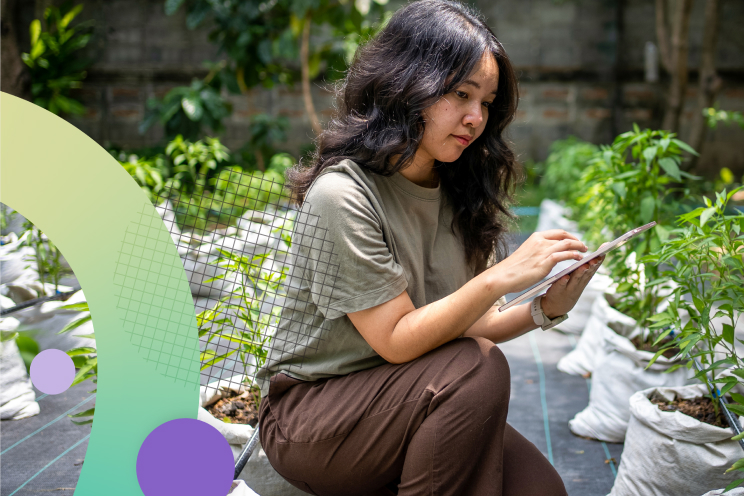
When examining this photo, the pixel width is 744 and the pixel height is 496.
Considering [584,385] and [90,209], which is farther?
[584,385]

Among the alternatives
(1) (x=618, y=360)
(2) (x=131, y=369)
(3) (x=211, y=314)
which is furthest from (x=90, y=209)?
(1) (x=618, y=360)

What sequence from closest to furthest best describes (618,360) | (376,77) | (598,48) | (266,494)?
(376,77)
(266,494)
(618,360)
(598,48)

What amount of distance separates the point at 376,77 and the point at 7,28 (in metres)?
2.48

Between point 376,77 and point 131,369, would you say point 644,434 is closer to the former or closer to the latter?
point 376,77

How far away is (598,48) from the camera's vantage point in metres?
6.07

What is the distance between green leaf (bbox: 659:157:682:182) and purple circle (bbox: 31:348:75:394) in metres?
1.60

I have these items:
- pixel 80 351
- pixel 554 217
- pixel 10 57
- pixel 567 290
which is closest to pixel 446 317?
pixel 567 290

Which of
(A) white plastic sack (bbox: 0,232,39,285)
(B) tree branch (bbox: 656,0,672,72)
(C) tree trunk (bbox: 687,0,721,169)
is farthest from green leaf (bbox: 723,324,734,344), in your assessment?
(B) tree branch (bbox: 656,0,672,72)

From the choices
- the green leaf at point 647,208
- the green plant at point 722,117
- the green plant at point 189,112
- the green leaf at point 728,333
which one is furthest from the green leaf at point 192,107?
the green leaf at point 728,333

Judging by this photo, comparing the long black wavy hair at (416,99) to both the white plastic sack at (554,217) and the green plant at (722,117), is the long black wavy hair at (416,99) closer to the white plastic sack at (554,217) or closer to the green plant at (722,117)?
the green plant at (722,117)

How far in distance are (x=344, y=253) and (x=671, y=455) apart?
0.91 metres

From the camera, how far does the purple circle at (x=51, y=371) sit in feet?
3.60

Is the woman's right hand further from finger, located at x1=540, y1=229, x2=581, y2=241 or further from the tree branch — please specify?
the tree branch

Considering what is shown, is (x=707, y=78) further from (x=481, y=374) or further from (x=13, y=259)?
(x=13, y=259)
